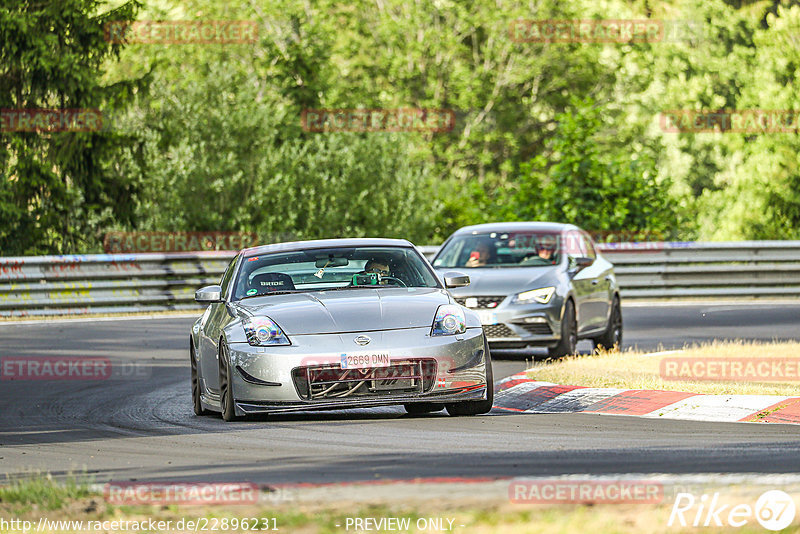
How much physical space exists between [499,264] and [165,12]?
34.6 metres

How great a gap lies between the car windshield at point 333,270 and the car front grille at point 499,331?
3855 millimetres

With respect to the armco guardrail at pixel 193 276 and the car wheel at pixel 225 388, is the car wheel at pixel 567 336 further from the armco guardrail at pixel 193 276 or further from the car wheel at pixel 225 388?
the armco guardrail at pixel 193 276

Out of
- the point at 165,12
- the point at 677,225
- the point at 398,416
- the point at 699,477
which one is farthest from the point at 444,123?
the point at 699,477

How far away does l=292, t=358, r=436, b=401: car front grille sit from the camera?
10.1 m

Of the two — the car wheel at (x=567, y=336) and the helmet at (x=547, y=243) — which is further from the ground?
the helmet at (x=547, y=243)

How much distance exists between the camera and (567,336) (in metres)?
15.8

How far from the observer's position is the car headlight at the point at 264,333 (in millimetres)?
10320
